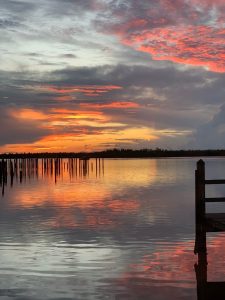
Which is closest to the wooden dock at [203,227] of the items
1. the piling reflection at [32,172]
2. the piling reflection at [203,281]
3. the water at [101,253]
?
the piling reflection at [203,281]

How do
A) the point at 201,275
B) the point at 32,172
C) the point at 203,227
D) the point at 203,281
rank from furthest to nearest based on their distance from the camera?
the point at 32,172 → the point at 203,227 → the point at 201,275 → the point at 203,281

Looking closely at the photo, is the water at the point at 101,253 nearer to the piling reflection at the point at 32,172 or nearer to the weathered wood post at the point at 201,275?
the weathered wood post at the point at 201,275

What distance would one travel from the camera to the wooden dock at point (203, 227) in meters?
13.5

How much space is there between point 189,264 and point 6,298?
6259 mm

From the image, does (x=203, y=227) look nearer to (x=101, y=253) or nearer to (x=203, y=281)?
(x=203, y=281)

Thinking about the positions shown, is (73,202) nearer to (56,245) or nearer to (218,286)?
(56,245)

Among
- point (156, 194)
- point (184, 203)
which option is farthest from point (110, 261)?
point (156, 194)

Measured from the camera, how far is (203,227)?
648 inches

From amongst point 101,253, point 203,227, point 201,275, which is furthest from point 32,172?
point 201,275

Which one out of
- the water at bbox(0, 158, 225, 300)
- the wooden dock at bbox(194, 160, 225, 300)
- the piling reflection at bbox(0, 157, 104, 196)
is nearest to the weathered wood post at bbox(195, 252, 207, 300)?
the wooden dock at bbox(194, 160, 225, 300)

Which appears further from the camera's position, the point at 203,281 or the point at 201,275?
the point at 201,275

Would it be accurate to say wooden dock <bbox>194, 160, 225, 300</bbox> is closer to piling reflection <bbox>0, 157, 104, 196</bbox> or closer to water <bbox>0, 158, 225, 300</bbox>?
water <bbox>0, 158, 225, 300</bbox>

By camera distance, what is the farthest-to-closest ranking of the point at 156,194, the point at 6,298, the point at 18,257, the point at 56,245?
the point at 156,194 → the point at 56,245 → the point at 18,257 → the point at 6,298

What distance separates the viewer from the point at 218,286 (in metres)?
13.8
